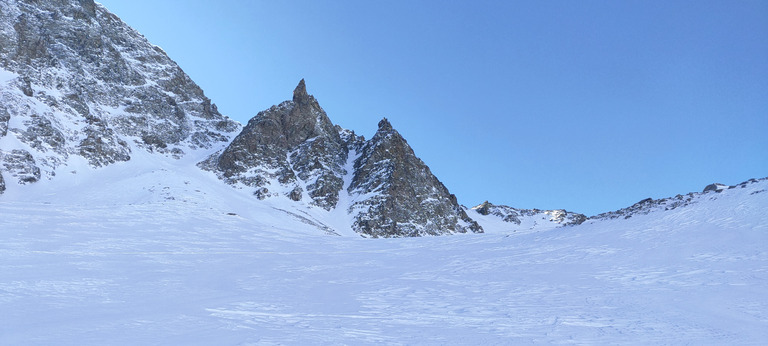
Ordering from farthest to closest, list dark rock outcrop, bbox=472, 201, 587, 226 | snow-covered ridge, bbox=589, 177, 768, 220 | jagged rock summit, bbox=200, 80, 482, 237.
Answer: dark rock outcrop, bbox=472, 201, 587, 226 → jagged rock summit, bbox=200, 80, 482, 237 → snow-covered ridge, bbox=589, 177, 768, 220

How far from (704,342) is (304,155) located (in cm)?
9542

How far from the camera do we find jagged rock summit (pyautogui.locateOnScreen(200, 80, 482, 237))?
84.6 metres

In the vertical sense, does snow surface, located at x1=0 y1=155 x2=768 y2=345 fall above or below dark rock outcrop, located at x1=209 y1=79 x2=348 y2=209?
below

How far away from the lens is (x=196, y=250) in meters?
20.7

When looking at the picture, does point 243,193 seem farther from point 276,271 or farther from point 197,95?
point 276,271

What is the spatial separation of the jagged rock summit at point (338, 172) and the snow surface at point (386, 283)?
56.3 meters

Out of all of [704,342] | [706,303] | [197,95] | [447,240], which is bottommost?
[704,342]

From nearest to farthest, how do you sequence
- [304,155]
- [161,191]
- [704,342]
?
[704,342] < [161,191] < [304,155]

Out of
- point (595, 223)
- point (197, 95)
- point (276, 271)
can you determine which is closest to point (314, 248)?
point (276, 271)

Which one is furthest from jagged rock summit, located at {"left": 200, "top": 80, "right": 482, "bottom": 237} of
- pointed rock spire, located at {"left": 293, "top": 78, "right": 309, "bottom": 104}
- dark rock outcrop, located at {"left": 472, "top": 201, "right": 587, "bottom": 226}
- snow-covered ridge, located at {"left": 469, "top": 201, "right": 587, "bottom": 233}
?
dark rock outcrop, located at {"left": 472, "top": 201, "right": 587, "bottom": 226}

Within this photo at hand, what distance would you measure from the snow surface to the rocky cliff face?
4692cm

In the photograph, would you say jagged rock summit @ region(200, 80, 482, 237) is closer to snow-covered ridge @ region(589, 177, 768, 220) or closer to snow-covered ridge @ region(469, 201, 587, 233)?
snow-covered ridge @ region(469, 201, 587, 233)

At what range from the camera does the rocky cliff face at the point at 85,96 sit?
2532 inches

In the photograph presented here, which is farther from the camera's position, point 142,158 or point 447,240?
point 142,158
